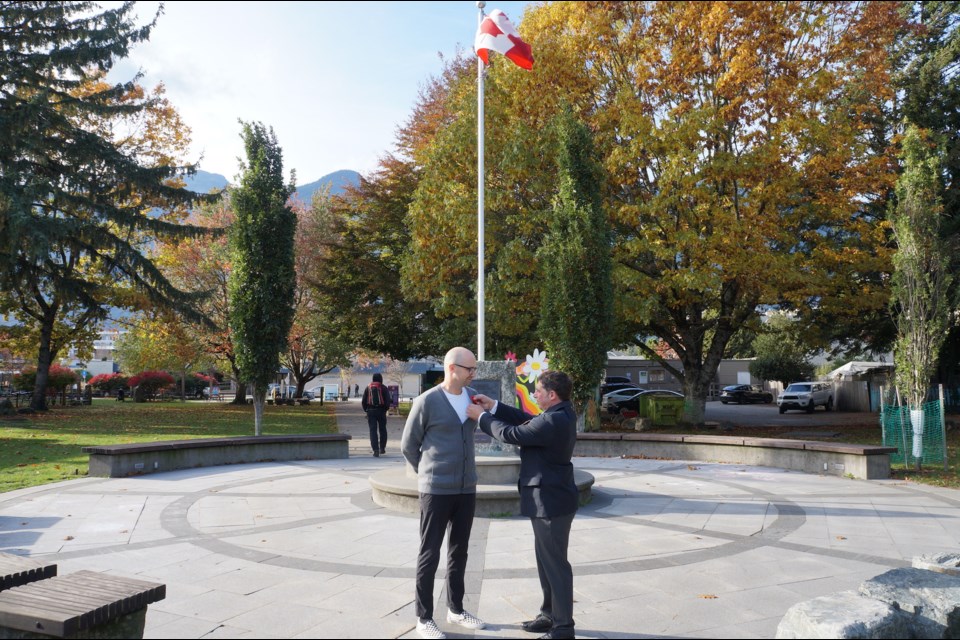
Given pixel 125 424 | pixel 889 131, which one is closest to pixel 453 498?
pixel 125 424

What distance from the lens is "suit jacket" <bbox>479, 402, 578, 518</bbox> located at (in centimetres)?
448

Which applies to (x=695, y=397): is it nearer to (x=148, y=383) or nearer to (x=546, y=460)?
(x=546, y=460)

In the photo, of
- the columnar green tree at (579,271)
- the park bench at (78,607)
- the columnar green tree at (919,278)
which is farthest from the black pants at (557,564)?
the columnar green tree at (579,271)

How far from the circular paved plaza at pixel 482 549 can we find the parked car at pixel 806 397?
28304 mm

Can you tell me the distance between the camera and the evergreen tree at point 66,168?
21.0 m

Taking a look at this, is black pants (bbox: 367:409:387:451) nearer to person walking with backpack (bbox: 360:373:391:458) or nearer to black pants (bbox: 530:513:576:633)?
person walking with backpack (bbox: 360:373:391:458)

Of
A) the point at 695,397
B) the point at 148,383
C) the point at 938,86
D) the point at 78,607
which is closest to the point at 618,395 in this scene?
the point at 695,397

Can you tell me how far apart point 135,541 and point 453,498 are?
4.27 m

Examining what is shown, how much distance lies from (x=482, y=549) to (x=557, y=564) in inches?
103

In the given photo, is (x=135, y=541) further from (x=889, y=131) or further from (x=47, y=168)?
(x=889, y=131)

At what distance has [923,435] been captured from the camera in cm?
1395

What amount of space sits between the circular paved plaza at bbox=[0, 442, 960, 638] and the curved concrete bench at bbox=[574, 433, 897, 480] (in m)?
0.98

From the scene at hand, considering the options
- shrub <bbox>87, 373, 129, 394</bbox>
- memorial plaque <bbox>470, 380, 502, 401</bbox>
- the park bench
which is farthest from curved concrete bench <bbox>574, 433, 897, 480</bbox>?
shrub <bbox>87, 373, 129, 394</bbox>

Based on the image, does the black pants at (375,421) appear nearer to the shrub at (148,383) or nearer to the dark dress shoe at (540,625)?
the dark dress shoe at (540,625)
